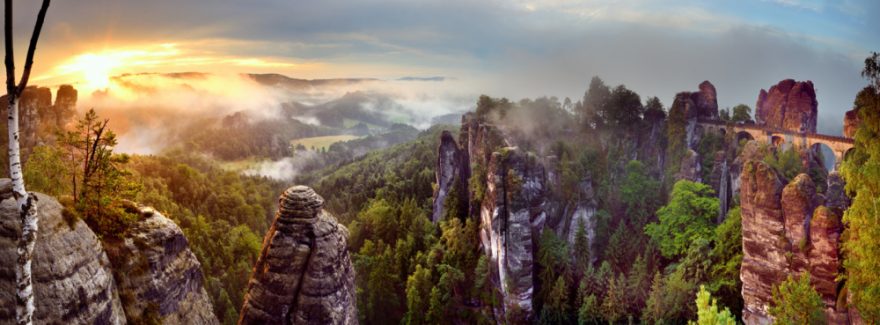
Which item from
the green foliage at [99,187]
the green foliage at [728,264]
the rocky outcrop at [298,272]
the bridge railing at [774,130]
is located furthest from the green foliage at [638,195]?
the green foliage at [99,187]

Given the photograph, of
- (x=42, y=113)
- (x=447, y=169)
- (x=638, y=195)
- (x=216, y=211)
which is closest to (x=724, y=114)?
(x=638, y=195)

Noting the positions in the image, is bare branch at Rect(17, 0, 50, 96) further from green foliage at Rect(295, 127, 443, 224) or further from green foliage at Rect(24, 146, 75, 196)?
green foliage at Rect(295, 127, 443, 224)

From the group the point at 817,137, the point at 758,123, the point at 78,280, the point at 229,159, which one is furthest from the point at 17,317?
the point at 229,159

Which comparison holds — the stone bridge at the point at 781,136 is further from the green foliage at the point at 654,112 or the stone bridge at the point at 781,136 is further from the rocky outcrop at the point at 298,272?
the rocky outcrop at the point at 298,272

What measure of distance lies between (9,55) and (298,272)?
12336 millimetres

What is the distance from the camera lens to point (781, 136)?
54.9 meters

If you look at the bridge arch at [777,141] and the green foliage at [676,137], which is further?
the green foliage at [676,137]

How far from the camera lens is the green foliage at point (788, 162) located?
47125mm

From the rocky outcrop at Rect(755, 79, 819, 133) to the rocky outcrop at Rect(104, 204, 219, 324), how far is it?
6273cm

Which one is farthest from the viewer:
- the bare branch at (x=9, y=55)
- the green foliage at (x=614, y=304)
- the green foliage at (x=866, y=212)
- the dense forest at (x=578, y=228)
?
the green foliage at (x=614, y=304)

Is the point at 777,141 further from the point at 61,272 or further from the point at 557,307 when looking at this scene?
the point at 61,272

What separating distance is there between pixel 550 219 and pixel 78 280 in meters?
45.1

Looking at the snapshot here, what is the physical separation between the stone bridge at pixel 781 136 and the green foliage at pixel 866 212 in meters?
29.9

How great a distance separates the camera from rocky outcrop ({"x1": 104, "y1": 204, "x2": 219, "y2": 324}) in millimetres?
15172
